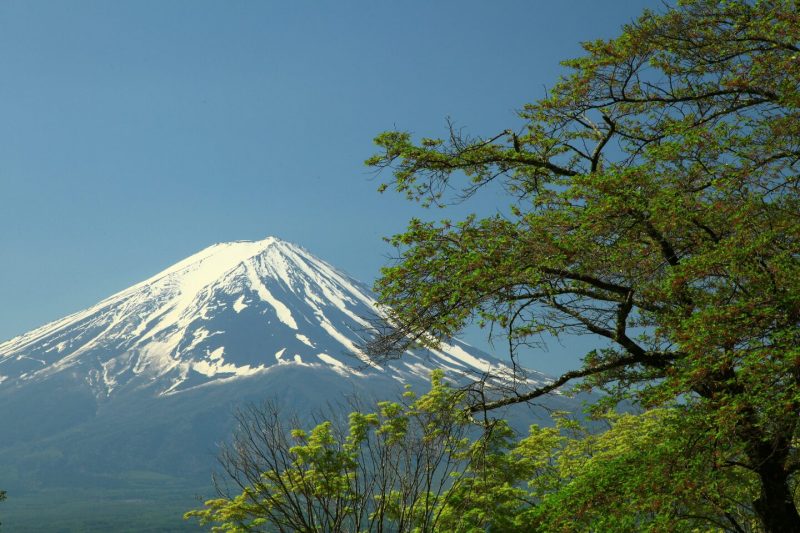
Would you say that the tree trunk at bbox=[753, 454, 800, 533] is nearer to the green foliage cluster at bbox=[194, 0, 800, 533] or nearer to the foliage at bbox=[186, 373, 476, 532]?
the green foliage cluster at bbox=[194, 0, 800, 533]

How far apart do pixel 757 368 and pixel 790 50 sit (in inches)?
196

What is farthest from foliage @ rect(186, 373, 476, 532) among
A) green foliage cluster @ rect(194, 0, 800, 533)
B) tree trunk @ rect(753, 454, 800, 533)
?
tree trunk @ rect(753, 454, 800, 533)

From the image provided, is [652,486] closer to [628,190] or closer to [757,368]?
[757,368]

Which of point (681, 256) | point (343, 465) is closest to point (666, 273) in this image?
point (681, 256)

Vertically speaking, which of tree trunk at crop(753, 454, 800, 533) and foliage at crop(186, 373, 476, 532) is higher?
foliage at crop(186, 373, 476, 532)

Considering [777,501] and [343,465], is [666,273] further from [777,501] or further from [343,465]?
[343,465]

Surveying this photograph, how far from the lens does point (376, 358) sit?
971cm

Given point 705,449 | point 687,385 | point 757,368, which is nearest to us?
point 757,368

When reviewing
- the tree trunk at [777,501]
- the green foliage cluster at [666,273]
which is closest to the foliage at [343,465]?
the green foliage cluster at [666,273]

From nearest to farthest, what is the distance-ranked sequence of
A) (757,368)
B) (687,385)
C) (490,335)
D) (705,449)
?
1. (757,368)
2. (687,385)
3. (705,449)
4. (490,335)

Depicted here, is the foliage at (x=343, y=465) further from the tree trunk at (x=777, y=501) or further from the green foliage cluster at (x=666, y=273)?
the tree trunk at (x=777, y=501)

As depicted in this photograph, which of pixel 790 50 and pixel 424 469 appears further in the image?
pixel 424 469

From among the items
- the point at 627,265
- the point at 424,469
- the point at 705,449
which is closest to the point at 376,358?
the point at 424,469

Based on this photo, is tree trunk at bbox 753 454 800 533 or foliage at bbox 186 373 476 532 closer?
tree trunk at bbox 753 454 800 533
